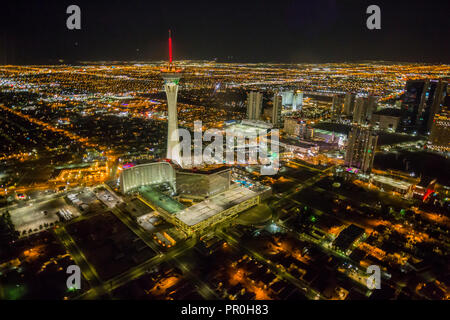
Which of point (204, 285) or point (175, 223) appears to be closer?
point (204, 285)

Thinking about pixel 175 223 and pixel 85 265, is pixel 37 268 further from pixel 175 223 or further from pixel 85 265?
pixel 175 223

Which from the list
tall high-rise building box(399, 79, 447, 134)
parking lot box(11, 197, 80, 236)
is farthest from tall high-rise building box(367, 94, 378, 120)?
parking lot box(11, 197, 80, 236)

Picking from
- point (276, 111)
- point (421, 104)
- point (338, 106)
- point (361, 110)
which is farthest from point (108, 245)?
point (338, 106)

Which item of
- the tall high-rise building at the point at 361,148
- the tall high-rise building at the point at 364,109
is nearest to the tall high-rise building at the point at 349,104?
the tall high-rise building at the point at 364,109

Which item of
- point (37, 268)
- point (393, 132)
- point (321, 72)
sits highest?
point (321, 72)

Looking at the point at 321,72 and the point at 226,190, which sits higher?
the point at 321,72

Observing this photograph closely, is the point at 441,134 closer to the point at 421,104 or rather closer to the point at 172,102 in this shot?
the point at 421,104

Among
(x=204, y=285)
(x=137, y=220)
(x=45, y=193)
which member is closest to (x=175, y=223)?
(x=137, y=220)

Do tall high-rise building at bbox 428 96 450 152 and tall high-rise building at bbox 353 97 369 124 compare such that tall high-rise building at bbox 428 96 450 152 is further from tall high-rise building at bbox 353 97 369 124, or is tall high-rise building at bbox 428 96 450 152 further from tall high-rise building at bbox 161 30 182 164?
tall high-rise building at bbox 161 30 182 164
